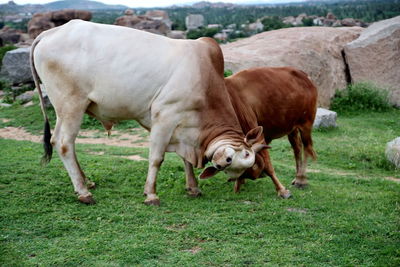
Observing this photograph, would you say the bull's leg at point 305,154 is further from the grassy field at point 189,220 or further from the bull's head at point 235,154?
the bull's head at point 235,154

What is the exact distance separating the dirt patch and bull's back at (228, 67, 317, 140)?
3746 millimetres

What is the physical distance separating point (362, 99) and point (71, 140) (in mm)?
8806

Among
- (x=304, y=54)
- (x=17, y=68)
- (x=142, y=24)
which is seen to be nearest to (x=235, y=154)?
(x=304, y=54)

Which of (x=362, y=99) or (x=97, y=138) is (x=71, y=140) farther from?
(x=362, y=99)

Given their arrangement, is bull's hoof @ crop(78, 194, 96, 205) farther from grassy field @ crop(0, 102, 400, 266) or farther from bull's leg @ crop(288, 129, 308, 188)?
bull's leg @ crop(288, 129, 308, 188)

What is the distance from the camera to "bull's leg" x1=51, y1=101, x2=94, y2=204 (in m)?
5.84

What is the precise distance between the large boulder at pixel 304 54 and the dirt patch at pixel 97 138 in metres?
2.90

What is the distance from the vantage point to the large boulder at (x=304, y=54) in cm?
1227

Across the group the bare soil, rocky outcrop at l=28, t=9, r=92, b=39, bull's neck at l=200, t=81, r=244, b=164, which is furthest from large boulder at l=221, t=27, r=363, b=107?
rocky outcrop at l=28, t=9, r=92, b=39

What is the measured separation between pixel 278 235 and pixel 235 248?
542 mm

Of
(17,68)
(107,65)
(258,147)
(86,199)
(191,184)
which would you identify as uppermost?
(107,65)

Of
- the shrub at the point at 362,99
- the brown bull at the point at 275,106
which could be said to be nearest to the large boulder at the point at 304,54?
the shrub at the point at 362,99

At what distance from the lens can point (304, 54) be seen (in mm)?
12797

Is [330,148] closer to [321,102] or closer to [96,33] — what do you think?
[321,102]
